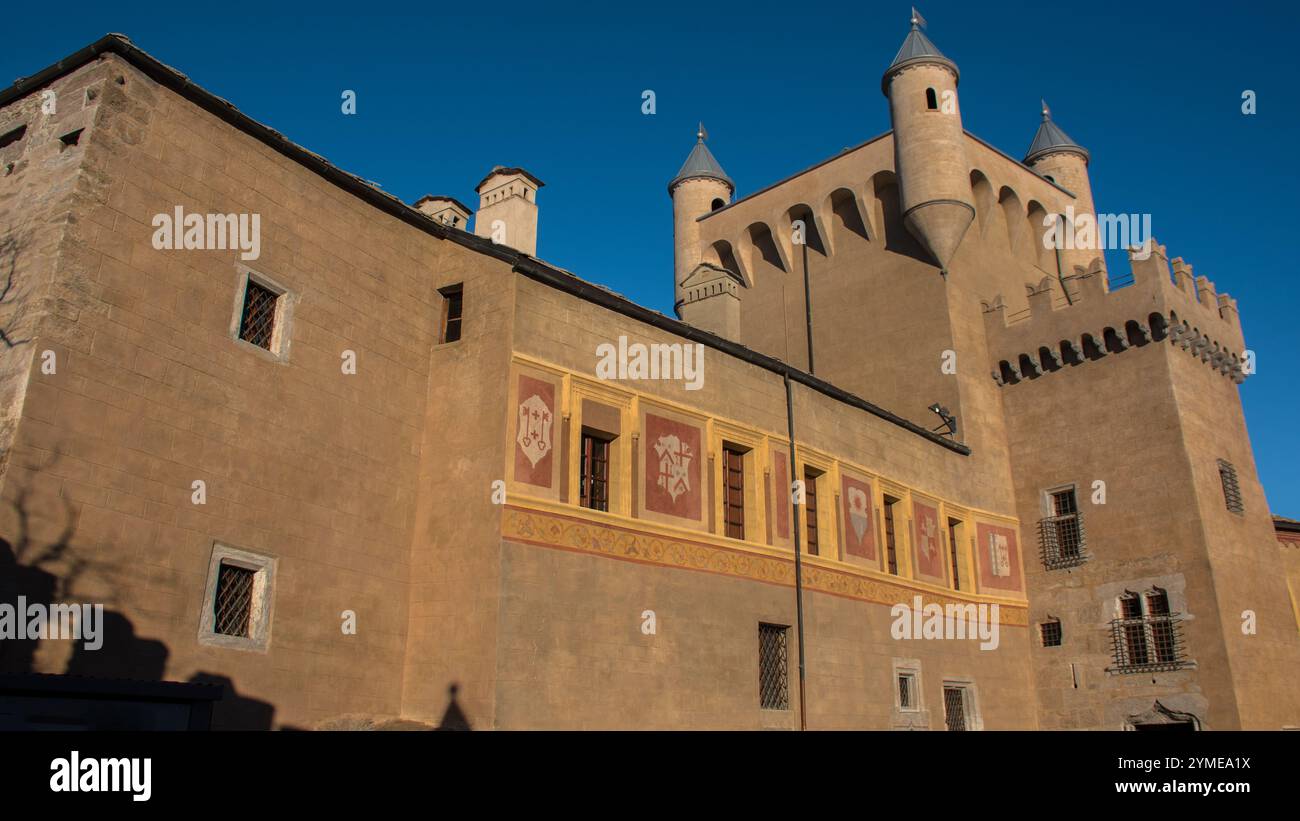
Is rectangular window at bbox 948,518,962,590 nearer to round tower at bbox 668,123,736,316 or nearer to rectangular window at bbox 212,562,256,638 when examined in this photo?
round tower at bbox 668,123,736,316

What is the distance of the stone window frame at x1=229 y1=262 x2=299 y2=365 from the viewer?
13.3m

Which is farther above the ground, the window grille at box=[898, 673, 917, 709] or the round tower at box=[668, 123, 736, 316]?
the round tower at box=[668, 123, 736, 316]

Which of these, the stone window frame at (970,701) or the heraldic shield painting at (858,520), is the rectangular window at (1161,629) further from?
the heraldic shield painting at (858,520)

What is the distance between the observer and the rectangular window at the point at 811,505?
2001cm

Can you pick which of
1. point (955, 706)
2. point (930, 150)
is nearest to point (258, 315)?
point (955, 706)

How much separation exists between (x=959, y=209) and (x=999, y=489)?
761 cm

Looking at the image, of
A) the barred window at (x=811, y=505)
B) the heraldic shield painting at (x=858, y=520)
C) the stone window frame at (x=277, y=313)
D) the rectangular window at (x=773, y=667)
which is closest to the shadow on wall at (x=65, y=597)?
the stone window frame at (x=277, y=313)

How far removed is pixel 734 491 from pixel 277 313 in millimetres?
8950

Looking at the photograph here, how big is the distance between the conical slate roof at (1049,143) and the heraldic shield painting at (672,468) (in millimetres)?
21910

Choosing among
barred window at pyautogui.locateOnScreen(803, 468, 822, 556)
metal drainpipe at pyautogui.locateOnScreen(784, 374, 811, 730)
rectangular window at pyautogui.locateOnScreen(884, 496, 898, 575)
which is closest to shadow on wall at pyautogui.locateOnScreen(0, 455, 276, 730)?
metal drainpipe at pyautogui.locateOnScreen(784, 374, 811, 730)

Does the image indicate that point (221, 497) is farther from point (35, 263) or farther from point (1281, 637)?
point (1281, 637)

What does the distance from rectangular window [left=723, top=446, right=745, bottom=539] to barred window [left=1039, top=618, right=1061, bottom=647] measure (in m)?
11.0

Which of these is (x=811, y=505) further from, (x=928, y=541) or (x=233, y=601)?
(x=233, y=601)
